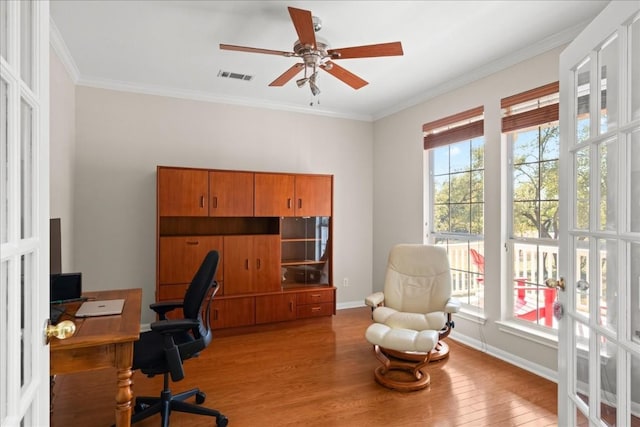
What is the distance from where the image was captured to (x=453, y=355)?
346 centimetres

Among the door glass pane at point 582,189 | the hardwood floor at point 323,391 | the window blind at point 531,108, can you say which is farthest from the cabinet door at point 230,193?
the door glass pane at point 582,189

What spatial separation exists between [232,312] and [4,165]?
3.51 metres

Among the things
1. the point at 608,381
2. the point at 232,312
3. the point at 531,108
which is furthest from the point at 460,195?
the point at 608,381

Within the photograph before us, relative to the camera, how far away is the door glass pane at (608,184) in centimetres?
117

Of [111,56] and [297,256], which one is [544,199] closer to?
[297,256]

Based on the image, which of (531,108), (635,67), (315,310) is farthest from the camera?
(315,310)

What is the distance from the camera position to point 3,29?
2.42 feet

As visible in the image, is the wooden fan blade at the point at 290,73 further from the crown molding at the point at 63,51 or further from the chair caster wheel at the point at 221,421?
the chair caster wheel at the point at 221,421

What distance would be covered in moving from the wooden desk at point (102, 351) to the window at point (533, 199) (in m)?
3.04

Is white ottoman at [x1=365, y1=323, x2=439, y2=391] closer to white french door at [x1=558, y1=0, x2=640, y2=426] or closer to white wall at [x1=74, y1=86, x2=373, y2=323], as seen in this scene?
white french door at [x1=558, y1=0, x2=640, y2=426]

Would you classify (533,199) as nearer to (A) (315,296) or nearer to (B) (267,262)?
(A) (315,296)

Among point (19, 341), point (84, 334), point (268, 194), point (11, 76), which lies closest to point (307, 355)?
point (268, 194)

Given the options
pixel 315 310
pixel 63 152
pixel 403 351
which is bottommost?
pixel 315 310

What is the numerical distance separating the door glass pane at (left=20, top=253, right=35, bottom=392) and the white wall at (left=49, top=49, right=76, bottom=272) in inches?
94.8
